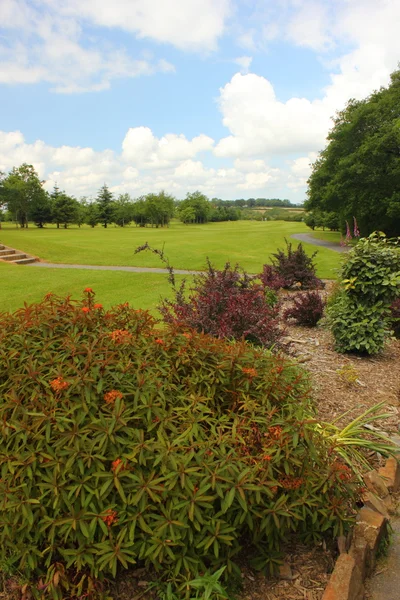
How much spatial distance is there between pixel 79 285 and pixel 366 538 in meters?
12.3

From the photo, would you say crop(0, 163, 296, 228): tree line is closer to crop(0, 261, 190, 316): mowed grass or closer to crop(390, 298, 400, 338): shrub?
crop(0, 261, 190, 316): mowed grass

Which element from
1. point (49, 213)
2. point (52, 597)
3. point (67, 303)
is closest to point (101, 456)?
point (52, 597)

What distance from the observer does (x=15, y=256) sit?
61.6 ft

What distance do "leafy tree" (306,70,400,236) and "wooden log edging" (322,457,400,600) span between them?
2994cm

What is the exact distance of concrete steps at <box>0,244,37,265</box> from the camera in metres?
18.3

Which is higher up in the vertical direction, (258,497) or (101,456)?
(101,456)

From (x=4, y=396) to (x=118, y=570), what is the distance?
108cm

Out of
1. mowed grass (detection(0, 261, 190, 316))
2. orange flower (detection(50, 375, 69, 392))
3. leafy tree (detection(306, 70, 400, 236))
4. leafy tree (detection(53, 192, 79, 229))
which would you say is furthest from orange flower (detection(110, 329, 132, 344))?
leafy tree (detection(53, 192, 79, 229))

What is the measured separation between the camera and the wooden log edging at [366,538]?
1.98 m

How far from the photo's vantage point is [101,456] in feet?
6.21

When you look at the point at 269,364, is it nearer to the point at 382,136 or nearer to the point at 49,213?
the point at 382,136

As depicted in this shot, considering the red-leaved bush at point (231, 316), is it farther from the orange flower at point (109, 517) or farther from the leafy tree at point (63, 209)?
the leafy tree at point (63, 209)

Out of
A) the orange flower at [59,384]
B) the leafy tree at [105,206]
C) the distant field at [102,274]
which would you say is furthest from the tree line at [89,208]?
the orange flower at [59,384]

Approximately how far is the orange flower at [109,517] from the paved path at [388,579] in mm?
1412
